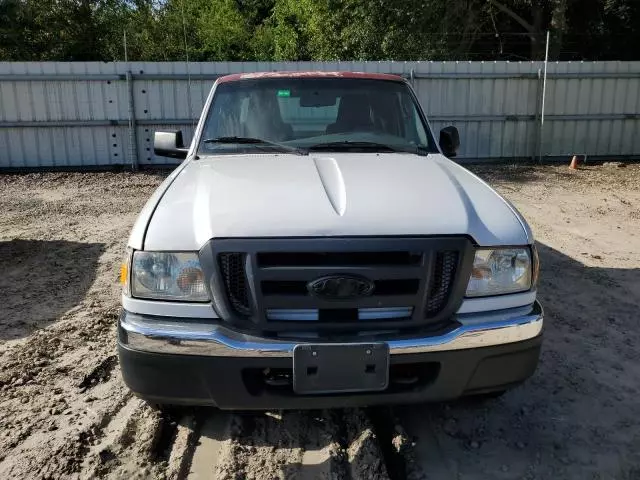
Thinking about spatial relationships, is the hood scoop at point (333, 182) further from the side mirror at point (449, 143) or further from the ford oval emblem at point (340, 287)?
the side mirror at point (449, 143)

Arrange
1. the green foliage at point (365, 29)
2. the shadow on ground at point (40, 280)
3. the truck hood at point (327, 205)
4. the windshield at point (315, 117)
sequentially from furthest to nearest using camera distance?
the green foliage at point (365, 29), the shadow on ground at point (40, 280), the windshield at point (315, 117), the truck hood at point (327, 205)

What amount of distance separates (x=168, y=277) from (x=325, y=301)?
689mm

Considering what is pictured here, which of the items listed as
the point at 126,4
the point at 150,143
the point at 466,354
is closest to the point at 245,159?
the point at 466,354

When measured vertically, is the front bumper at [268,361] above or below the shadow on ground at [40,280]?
above

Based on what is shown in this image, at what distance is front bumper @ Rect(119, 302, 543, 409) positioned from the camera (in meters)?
2.39

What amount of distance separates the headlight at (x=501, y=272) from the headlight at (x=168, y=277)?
1.17 m

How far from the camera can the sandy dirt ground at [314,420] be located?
8.95 ft

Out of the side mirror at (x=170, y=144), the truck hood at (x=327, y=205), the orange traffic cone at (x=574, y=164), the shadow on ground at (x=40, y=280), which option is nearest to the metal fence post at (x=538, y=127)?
the orange traffic cone at (x=574, y=164)

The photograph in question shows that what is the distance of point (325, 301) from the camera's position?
2.40 metres

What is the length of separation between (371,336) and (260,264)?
549mm

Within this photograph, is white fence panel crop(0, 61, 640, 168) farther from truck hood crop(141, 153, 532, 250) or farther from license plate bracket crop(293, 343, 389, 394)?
license plate bracket crop(293, 343, 389, 394)

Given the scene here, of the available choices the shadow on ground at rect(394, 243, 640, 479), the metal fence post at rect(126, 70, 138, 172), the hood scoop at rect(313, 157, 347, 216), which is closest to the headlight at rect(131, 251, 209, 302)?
the hood scoop at rect(313, 157, 347, 216)

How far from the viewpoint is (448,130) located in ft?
14.8

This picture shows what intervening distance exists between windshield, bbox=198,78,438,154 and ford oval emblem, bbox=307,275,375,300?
5.01ft
